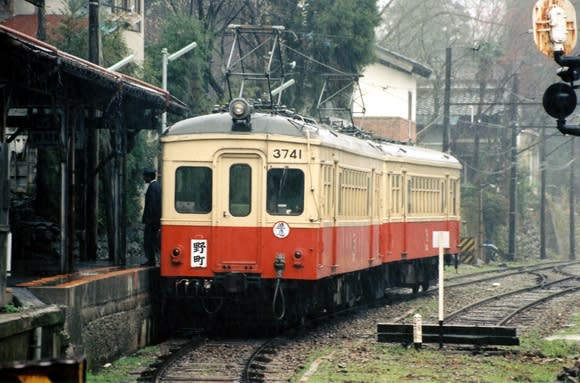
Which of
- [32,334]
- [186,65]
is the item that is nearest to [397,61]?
[186,65]

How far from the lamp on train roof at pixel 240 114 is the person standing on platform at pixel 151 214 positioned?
1683mm

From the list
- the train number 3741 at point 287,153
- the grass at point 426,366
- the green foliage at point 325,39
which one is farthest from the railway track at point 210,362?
the green foliage at point 325,39

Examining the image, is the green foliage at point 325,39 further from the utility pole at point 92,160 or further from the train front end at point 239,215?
the train front end at point 239,215

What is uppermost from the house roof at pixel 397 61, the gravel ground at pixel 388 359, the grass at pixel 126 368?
the house roof at pixel 397 61

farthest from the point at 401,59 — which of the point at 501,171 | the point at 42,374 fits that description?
the point at 42,374

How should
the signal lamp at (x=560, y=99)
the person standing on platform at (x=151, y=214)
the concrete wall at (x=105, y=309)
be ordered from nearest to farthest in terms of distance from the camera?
the signal lamp at (x=560, y=99) → the concrete wall at (x=105, y=309) → the person standing on platform at (x=151, y=214)

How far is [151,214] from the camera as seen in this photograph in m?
18.5

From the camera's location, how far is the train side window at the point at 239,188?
1738 cm

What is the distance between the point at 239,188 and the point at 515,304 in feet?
31.6

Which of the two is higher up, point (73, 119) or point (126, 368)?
point (73, 119)

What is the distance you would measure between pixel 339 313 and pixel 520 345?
5.26 m

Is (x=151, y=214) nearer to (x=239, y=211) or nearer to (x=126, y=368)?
(x=239, y=211)

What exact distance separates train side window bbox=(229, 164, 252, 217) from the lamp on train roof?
1.66ft

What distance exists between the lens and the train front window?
17.3 m
